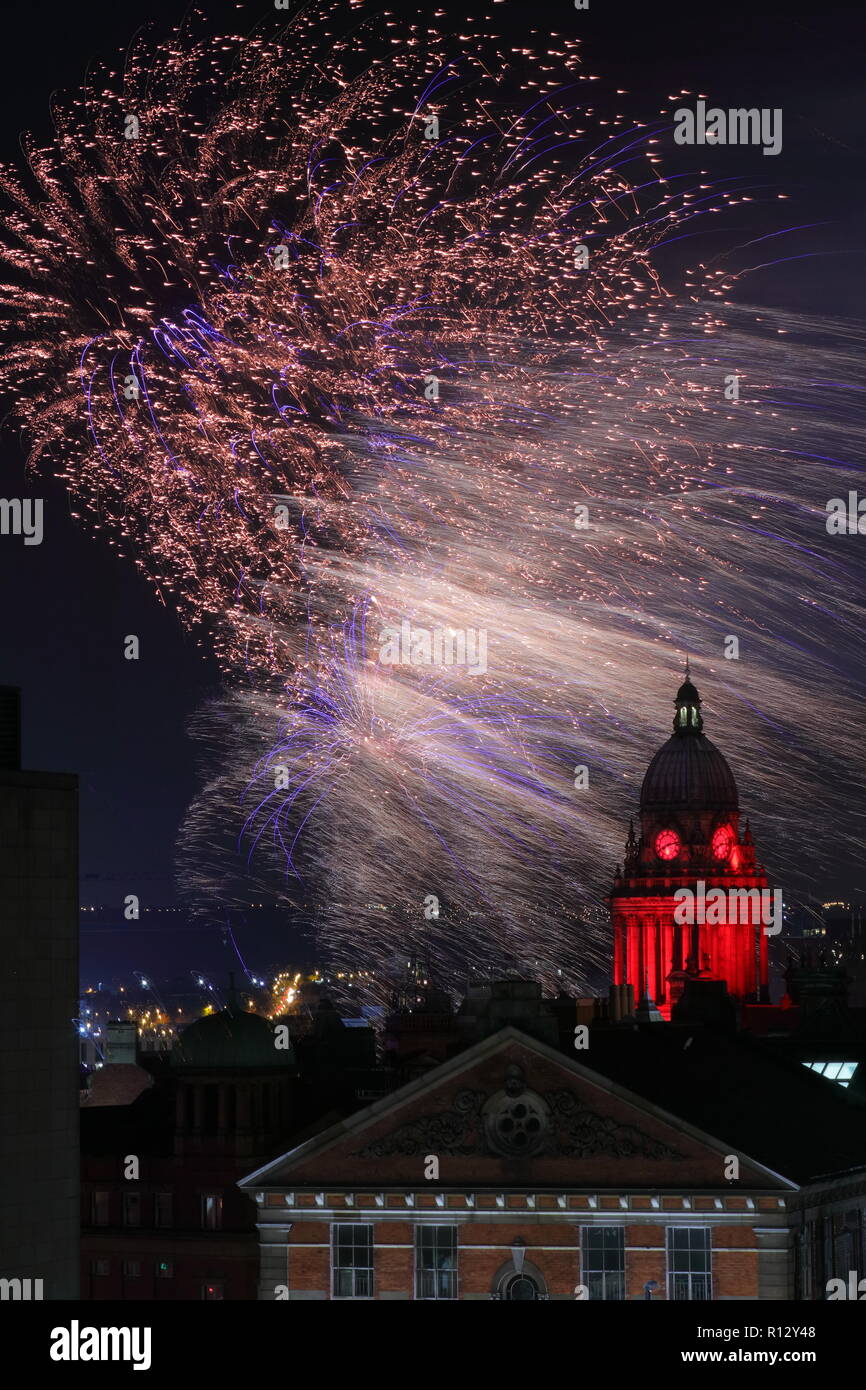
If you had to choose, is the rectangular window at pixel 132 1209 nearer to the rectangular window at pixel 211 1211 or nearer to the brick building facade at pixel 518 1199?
the rectangular window at pixel 211 1211

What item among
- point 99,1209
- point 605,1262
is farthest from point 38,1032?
point 99,1209

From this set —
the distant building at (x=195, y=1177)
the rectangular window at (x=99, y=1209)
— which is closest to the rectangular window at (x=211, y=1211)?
the distant building at (x=195, y=1177)

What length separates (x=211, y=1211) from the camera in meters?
98.3

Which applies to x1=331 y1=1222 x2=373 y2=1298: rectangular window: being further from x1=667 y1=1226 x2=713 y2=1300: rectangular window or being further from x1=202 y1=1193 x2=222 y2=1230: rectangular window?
x1=202 y1=1193 x2=222 y2=1230: rectangular window

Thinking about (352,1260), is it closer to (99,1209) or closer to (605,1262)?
(605,1262)

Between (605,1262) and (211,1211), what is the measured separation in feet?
81.2

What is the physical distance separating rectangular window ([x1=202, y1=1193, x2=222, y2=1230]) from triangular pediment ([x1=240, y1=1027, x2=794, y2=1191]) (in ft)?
64.3

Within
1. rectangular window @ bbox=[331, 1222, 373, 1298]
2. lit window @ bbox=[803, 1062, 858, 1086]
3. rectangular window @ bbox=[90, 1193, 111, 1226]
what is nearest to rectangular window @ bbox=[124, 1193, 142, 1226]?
rectangular window @ bbox=[90, 1193, 111, 1226]

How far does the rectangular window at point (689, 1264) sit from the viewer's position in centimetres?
7612
